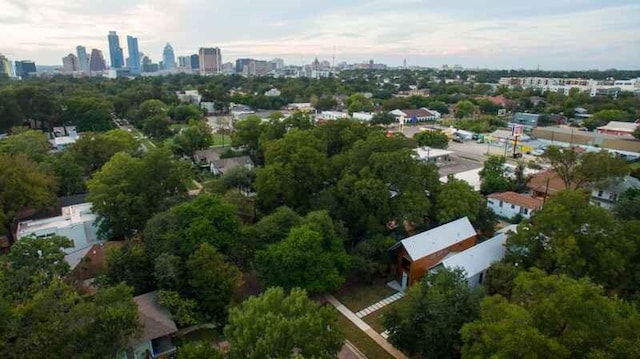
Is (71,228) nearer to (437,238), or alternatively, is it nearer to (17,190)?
(17,190)

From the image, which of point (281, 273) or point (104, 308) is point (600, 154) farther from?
point (104, 308)

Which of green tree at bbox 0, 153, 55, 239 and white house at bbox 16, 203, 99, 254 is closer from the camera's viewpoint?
white house at bbox 16, 203, 99, 254

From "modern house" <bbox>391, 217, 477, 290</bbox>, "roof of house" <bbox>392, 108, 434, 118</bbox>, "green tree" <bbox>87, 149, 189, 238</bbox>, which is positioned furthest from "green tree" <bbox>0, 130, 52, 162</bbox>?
"roof of house" <bbox>392, 108, 434, 118</bbox>

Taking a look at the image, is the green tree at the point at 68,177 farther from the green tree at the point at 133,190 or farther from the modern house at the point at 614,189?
the modern house at the point at 614,189

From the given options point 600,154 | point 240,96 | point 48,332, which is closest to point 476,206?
point 600,154

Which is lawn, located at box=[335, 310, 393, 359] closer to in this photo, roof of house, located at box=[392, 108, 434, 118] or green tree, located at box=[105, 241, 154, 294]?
green tree, located at box=[105, 241, 154, 294]

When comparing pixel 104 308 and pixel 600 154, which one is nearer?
pixel 104 308
